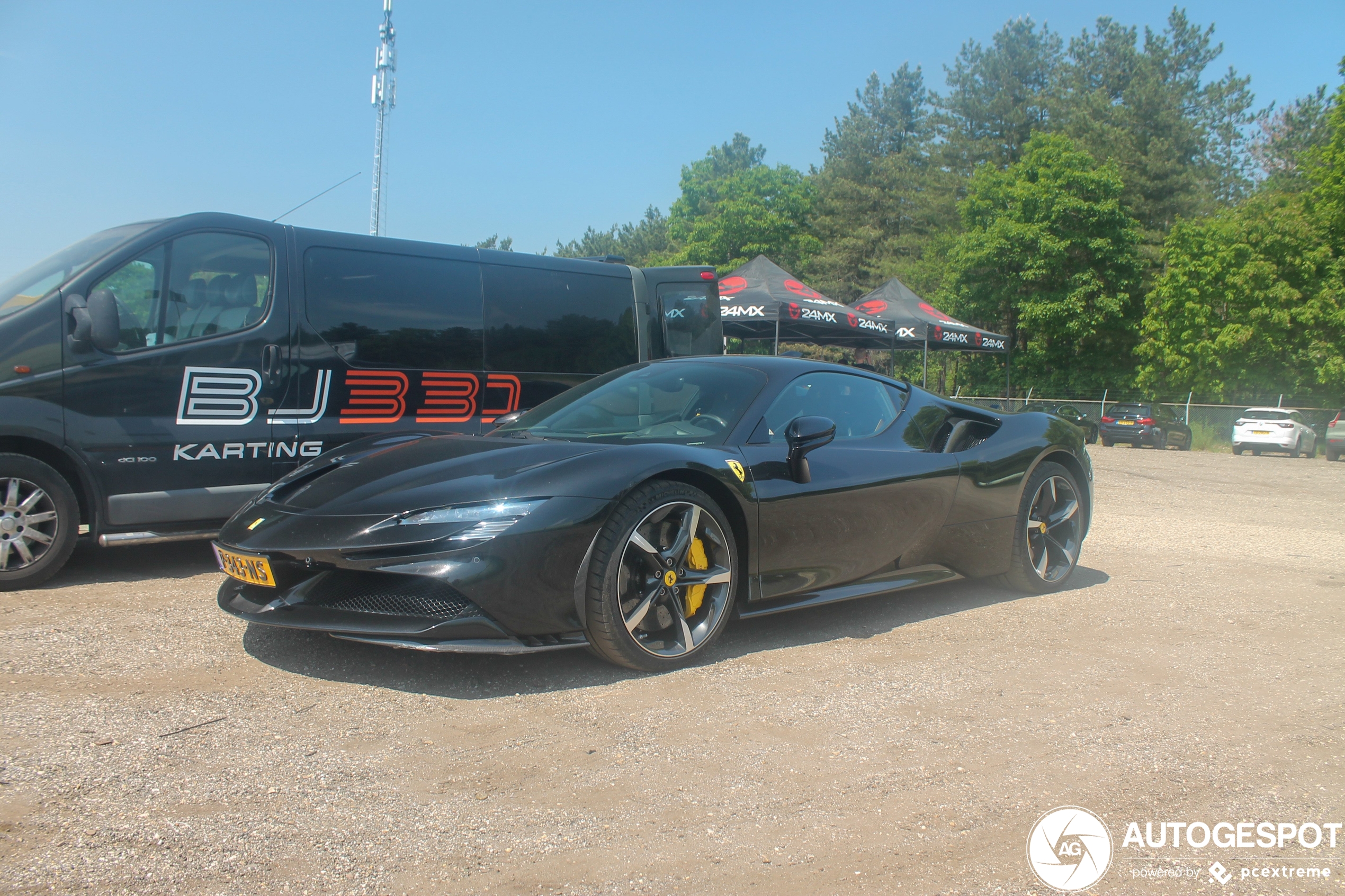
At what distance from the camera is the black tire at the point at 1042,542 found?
4891 millimetres

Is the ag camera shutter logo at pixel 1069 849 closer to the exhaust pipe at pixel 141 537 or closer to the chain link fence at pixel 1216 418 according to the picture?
the exhaust pipe at pixel 141 537

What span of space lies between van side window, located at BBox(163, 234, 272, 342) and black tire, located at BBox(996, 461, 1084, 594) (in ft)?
14.5

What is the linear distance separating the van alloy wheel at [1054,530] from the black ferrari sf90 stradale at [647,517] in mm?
66

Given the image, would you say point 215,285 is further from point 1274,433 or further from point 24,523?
point 1274,433

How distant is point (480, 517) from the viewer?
3.02 m

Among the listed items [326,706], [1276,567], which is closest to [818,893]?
[326,706]

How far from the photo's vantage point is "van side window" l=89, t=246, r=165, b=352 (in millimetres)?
4984

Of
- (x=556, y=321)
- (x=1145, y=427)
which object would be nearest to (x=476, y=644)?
(x=556, y=321)

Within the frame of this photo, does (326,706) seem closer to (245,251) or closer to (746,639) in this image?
(746,639)

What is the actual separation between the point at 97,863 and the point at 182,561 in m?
4.12

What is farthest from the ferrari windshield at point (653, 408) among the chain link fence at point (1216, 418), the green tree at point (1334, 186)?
the green tree at point (1334, 186)

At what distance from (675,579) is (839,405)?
1.42 m

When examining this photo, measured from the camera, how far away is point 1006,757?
8.81 ft

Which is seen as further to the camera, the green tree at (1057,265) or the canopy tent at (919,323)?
the green tree at (1057,265)
